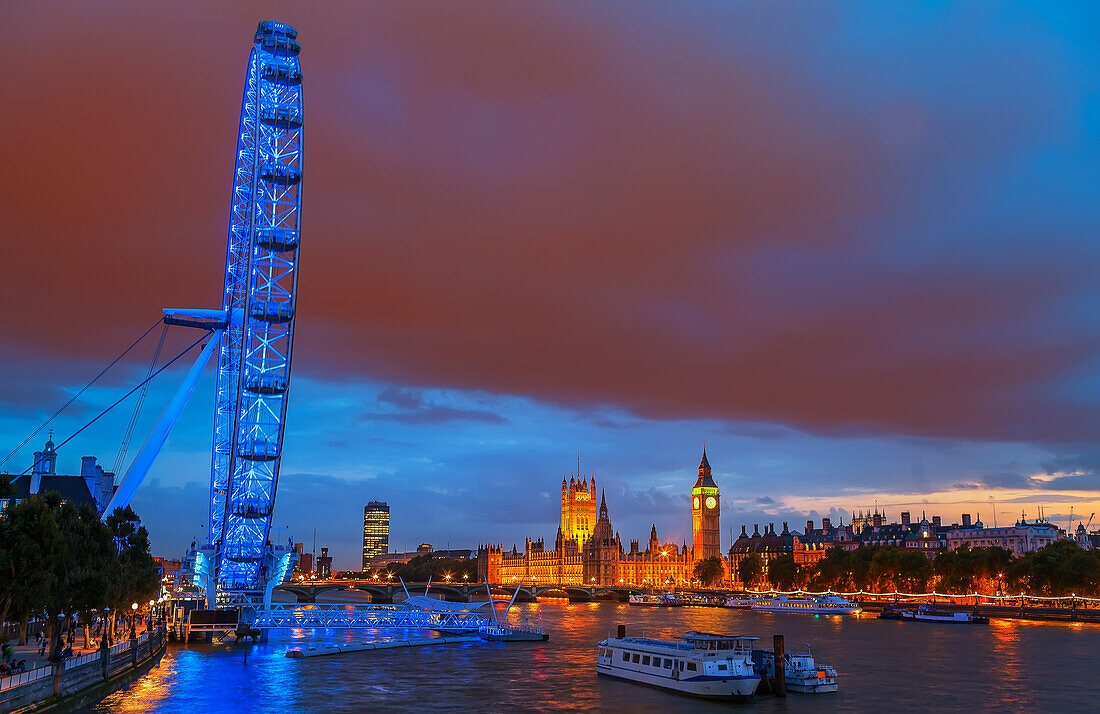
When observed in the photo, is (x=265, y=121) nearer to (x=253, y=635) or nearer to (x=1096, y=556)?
(x=253, y=635)

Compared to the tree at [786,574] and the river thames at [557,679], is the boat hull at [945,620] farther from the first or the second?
the tree at [786,574]

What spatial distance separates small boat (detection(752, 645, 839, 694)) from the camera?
2039 inches

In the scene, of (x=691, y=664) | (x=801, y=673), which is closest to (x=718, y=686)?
(x=691, y=664)

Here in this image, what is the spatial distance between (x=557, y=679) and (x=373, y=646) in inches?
975

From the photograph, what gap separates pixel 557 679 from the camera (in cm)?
5900

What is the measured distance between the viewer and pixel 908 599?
152 meters

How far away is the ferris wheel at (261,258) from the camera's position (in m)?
67.2

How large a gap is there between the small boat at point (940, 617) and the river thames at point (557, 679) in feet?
49.3

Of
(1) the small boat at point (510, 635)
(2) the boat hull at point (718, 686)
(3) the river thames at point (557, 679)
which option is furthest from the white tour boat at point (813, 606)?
(2) the boat hull at point (718, 686)

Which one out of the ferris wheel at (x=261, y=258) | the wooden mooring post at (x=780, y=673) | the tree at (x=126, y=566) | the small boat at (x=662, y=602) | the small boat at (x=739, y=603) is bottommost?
the small boat at (x=662, y=602)

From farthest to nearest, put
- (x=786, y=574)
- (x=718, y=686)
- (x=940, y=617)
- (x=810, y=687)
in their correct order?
(x=786, y=574) → (x=940, y=617) → (x=810, y=687) → (x=718, y=686)

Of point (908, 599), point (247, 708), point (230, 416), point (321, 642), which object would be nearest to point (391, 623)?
point (321, 642)

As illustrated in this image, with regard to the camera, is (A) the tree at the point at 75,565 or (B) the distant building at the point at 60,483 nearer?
(A) the tree at the point at 75,565

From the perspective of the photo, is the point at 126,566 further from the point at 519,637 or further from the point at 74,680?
the point at 519,637
